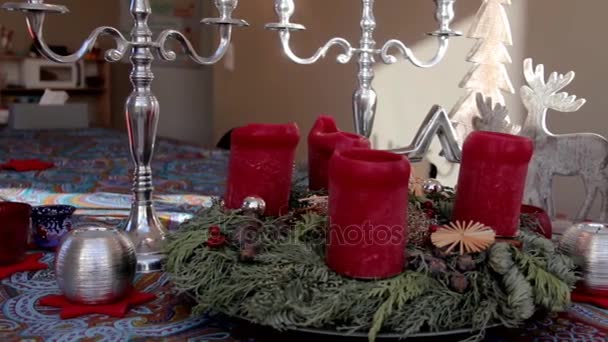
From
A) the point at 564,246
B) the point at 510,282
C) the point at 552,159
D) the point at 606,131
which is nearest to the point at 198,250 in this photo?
the point at 510,282

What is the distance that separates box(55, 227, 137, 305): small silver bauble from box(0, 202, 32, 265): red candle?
0.17 metres

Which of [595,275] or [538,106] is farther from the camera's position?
[538,106]

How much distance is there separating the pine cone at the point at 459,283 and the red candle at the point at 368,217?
0.05 m

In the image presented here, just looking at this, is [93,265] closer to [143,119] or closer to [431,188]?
[143,119]

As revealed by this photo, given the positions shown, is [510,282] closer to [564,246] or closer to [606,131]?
[564,246]

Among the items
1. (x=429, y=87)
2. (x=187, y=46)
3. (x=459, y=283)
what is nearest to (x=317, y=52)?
(x=187, y=46)

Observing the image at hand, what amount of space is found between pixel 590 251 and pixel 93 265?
0.55 metres

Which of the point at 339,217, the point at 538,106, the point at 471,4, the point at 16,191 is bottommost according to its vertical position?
the point at 16,191

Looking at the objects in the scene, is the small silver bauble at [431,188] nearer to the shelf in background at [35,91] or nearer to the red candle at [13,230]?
the red candle at [13,230]

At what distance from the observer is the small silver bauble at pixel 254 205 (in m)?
0.70

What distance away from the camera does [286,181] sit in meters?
0.75

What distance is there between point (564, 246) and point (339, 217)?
306 mm

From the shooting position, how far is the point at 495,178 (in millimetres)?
645

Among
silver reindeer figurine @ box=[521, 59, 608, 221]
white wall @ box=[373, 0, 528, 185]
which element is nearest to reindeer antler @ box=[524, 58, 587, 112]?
silver reindeer figurine @ box=[521, 59, 608, 221]
